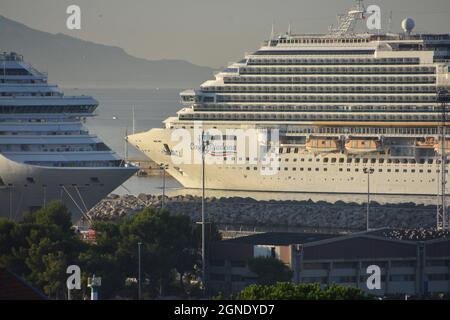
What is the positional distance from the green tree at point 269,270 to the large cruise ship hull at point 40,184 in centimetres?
1394

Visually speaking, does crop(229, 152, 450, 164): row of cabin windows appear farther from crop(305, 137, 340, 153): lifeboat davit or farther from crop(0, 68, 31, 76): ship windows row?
crop(0, 68, 31, 76): ship windows row

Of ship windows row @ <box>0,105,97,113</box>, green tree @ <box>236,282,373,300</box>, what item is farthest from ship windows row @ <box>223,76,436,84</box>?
green tree @ <box>236,282,373,300</box>

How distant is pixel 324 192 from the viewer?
85250mm

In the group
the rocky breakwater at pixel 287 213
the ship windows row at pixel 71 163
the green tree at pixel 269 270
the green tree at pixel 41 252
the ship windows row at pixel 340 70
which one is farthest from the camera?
the ship windows row at pixel 340 70

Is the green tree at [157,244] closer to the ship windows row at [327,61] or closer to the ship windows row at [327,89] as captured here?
the ship windows row at [327,89]

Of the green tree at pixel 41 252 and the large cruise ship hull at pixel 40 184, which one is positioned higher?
the large cruise ship hull at pixel 40 184

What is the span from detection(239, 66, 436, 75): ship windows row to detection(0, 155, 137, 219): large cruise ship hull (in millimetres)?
28269

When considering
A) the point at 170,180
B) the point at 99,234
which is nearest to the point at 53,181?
the point at 99,234

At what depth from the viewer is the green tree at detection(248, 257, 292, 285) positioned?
1911 inches

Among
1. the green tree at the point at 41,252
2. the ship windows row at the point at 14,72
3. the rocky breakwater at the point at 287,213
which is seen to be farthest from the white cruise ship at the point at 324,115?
the green tree at the point at 41,252

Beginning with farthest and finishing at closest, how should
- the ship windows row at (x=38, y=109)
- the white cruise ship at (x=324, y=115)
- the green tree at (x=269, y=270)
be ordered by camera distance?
the white cruise ship at (x=324, y=115) → the ship windows row at (x=38, y=109) → the green tree at (x=269, y=270)

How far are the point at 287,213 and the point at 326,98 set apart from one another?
1689cm

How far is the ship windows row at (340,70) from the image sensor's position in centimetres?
8819
